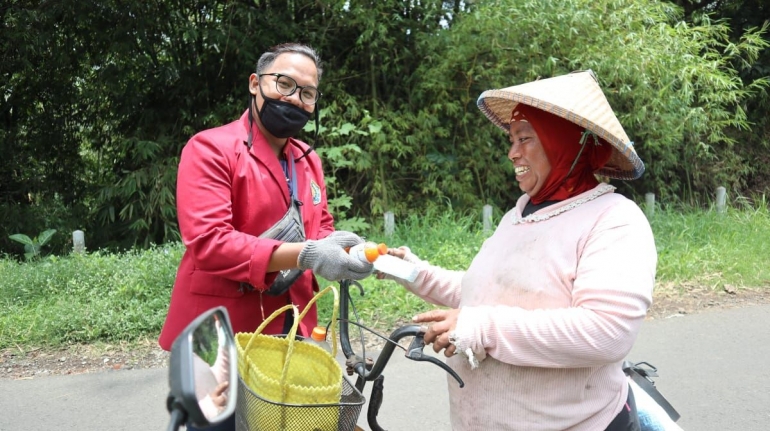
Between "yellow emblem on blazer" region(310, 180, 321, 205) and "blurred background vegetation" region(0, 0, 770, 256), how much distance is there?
4.27 metres

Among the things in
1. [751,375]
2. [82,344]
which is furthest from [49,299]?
[751,375]

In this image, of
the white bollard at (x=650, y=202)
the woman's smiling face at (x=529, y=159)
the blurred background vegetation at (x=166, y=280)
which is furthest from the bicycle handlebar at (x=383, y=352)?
the white bollard at (x=650, y=202)

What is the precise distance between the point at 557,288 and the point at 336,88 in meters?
6.16

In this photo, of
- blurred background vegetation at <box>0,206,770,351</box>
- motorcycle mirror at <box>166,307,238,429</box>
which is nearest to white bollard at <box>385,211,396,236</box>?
blurred background vegetation at <box>0,206,770,351</box>

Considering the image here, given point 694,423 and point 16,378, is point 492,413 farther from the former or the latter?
point 16,378

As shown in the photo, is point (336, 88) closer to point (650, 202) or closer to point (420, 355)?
point (650, 202)

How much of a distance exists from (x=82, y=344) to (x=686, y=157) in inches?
316

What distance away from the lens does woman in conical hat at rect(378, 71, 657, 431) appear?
163 centimetres

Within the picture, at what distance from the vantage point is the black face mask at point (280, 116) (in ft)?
7.52

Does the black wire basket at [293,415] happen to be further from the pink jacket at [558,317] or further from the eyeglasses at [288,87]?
the eyeglasses at [288,87]

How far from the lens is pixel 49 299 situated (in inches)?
204

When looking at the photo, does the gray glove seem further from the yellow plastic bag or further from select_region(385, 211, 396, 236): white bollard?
select_region(385, 211, 396, 236): white bollard

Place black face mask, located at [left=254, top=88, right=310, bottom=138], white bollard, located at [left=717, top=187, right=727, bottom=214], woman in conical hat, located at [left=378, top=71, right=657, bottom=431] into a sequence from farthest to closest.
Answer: white bollard, located at [left=717, top=187, right=727, bottom=214] < black face mask, located at [left=254, top=88, right=310, bottom=138] < woman in conical hat, located at [left=378, top=71, right=657, bottom=431]

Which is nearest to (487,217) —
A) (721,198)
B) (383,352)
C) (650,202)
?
(650,202)
